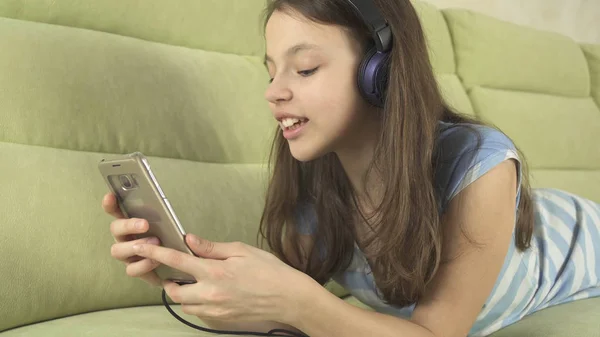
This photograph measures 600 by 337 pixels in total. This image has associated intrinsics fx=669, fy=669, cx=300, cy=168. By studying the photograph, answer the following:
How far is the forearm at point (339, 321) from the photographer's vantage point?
0.82 metres

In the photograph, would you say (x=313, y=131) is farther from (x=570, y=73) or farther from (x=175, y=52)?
(x=570, y=73)

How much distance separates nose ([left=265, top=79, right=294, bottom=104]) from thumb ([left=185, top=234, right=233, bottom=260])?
24cm

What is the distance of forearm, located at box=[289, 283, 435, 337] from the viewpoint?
82cm

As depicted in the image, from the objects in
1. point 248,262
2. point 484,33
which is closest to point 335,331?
point 248,262

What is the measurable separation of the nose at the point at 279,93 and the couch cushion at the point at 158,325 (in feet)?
1.14

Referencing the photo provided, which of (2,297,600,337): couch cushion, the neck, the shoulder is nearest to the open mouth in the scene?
the neck

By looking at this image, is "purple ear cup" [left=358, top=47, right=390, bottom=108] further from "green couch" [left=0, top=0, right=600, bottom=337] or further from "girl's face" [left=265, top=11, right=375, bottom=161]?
"green couch" [left=0, top=0, right=600, bottom=337]

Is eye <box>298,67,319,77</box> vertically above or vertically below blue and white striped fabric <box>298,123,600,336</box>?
above

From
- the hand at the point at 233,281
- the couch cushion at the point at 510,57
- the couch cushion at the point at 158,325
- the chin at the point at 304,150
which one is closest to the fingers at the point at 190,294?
the hand at the point at 233,281

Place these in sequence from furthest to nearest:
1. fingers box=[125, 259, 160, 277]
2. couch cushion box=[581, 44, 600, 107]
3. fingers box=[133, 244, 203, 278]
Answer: couch cushion box=[581, 44, 600, 107] → fingers box=[125, 259, 160, 277] → fingers box=[133, 244, 203, 278]

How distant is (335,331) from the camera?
0.85 metres

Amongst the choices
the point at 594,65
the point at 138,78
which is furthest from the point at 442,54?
the point at 138,78

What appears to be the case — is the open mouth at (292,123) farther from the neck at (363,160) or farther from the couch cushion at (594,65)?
the couch cushion at (594,65)

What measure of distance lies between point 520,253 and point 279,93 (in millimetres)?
554
